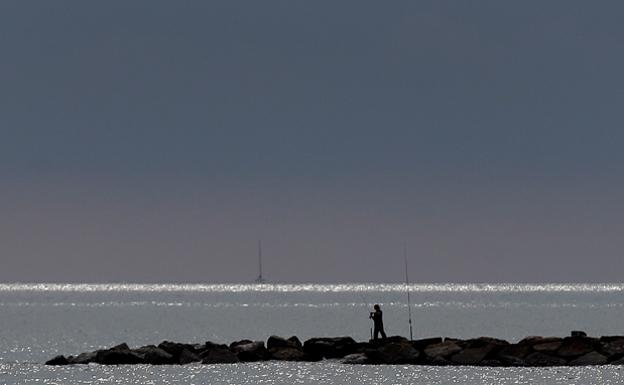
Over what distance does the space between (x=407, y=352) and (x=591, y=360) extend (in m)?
6.14

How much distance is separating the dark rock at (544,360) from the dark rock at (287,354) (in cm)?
774

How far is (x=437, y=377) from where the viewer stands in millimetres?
46312

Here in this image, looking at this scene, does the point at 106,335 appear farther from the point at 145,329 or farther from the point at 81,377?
the point at 81,377

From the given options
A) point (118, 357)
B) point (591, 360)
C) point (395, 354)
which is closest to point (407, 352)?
point (395, 354)

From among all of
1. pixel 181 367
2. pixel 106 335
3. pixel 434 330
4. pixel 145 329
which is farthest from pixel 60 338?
pixel 181 367

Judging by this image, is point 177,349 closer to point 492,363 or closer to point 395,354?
point 395,354

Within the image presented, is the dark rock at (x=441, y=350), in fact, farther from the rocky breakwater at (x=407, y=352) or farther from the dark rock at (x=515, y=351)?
the dark rock at (x=515, y=351)

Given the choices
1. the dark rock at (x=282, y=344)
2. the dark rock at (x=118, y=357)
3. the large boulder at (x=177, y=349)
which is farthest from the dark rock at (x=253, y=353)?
the dark rock at (x=118, y=357)

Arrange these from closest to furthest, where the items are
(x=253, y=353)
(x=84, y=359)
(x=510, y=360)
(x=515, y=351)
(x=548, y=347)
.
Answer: (x=510, y=360) < (x=548, y=347) < (x=515, y=351) < (x=253, y=353) < (x=84, y=359)

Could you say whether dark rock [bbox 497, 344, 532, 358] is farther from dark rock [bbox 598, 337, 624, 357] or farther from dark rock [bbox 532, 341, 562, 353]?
dark rock [bbox 598, 337, 624, 357]

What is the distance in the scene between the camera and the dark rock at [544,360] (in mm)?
48312

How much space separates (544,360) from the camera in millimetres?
48406

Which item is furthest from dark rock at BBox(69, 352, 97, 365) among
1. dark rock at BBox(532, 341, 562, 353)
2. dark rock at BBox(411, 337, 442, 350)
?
dark rock at BBox(532, 341, 562, 353)

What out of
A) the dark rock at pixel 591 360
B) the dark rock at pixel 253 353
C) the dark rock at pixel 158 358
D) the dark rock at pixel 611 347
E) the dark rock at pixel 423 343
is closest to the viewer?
the dark rock at pixel 591 360
